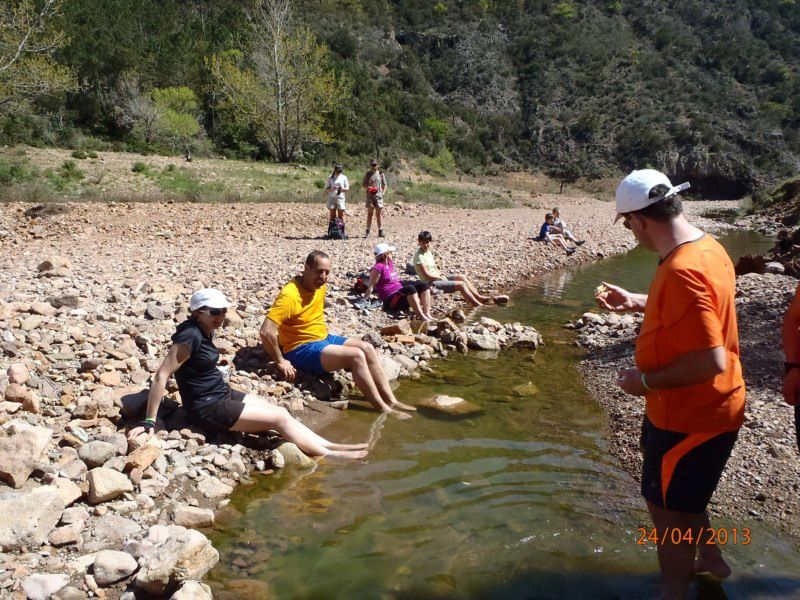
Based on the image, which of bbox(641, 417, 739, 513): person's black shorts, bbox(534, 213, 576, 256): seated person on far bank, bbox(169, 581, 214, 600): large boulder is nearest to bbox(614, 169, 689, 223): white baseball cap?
bbox(641, 417, 739, 513): person's black shorts

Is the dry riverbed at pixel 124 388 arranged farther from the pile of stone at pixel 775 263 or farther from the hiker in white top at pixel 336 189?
the pile of stone at pixel 775 263

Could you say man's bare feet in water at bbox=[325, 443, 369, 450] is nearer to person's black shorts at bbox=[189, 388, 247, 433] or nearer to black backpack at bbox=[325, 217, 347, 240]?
person's black shorts at bbox=[189, 388, 247, 433]

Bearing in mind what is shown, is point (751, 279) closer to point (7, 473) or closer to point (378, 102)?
point (7, 473)

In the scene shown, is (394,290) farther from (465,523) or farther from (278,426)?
(465,523)

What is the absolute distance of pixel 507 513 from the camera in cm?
397

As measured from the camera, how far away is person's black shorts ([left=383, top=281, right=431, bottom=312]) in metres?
8.72

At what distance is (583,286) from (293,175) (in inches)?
689

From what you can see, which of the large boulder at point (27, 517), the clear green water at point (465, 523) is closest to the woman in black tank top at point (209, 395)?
the clear green water at point (465, 523)

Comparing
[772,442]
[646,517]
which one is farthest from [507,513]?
[772,442]

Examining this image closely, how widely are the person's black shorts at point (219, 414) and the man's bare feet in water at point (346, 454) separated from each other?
774 mm

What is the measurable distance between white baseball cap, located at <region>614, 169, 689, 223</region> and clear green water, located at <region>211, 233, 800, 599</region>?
6.68 ft

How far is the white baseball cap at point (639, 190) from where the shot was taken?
2459 mm

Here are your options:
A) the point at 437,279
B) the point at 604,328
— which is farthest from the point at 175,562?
the point at 437,279

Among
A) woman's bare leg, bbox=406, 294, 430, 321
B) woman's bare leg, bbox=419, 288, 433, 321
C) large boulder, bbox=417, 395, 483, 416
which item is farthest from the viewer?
woman's bare leg, bbox=419, 288, 433, 321
